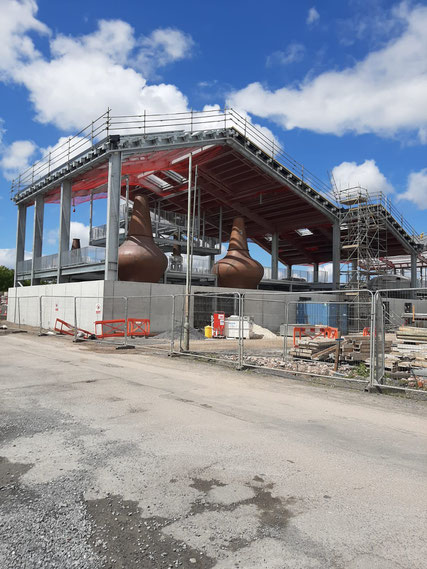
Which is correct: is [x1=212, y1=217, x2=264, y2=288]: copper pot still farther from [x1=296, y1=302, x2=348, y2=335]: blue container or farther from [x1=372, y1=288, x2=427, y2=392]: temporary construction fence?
[x1=372, y1=288, x2=427, y2=392]: temporary construction fence

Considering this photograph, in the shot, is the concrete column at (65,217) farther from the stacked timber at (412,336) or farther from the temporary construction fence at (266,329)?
the stacked timber at (412,336)

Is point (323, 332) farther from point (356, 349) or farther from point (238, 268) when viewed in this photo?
point (238, 268)

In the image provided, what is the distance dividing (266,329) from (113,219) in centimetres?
1358

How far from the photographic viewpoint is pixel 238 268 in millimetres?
35844

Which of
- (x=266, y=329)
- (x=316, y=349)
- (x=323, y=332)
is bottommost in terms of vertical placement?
(x=266, y=329)

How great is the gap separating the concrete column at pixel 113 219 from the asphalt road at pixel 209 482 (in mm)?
18722

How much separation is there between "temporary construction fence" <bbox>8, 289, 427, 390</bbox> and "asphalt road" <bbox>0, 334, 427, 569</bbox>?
288cm

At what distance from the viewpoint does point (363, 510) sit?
3545 millimetres

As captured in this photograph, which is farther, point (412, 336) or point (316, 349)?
point (316, 349)

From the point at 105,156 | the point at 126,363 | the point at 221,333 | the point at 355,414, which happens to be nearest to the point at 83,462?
the point at 355,414

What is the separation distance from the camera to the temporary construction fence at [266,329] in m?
10.8

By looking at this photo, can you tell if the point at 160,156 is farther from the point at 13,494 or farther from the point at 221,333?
the point at 13,494

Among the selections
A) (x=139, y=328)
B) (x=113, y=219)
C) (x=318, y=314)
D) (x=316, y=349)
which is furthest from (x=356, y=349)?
(x=113, y=219)

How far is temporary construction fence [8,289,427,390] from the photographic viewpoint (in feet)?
35.3
